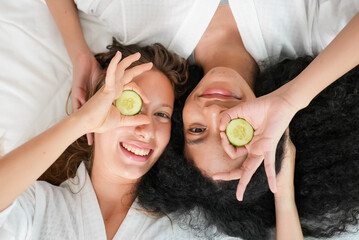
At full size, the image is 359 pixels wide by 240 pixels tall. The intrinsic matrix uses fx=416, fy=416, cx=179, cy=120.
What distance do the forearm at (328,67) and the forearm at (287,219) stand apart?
0.71 meters

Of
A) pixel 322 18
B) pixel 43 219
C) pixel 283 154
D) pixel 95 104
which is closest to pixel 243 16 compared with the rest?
pixel 322 18

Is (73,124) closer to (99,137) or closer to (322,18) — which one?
(99,137)

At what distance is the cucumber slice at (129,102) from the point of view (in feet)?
7.72

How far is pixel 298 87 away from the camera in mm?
2182

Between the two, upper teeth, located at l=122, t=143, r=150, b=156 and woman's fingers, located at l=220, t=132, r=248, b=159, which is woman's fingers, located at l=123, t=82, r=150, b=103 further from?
woman's fingers, located at l=220, t=132, r=248, b=159

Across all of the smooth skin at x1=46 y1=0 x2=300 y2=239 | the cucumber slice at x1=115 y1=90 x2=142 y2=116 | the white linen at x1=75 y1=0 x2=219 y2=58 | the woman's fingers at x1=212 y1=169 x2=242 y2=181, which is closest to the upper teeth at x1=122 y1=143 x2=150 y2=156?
the cucumber slice at x1=115 y1=90 x2=142 y2=116

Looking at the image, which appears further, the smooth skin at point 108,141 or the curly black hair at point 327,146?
the curly black hair at point 327,146

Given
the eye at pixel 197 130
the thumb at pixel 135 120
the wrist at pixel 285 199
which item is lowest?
the wrist at pixel 285 199

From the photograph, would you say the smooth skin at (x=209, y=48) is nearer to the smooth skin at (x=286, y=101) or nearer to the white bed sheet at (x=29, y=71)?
the white bed sheet at (x=29, y=71)

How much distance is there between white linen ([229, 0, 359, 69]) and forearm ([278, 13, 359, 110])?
49 cm

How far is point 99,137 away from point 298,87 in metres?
1.19

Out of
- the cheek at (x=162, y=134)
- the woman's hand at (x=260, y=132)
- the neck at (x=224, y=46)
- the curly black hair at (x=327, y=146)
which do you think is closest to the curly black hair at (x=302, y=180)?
the curly black hair at (x=327, y=146)

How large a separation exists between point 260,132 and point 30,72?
1.62 metres

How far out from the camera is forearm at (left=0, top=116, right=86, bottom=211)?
1960mm
